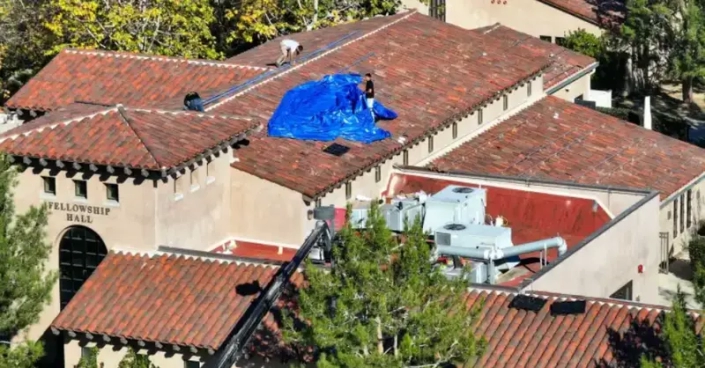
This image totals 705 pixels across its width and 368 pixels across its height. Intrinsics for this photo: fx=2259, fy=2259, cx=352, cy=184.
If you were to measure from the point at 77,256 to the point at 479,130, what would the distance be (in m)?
17.5

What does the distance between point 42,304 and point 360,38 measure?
70.8 ft

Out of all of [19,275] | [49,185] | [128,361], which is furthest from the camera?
[49,185]

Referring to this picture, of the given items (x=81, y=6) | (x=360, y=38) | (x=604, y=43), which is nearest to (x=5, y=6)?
(x=81, y=6)

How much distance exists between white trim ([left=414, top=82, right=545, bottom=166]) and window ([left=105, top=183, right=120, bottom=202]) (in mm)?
12680

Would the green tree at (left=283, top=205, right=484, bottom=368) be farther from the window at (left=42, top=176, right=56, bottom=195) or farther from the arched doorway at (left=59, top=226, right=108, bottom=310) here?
the window at (left=42, top=176, right=56, bottom=195)

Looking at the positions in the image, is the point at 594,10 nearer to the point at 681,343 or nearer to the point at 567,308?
the point at 567,308

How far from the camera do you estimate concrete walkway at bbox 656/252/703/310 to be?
64.2m

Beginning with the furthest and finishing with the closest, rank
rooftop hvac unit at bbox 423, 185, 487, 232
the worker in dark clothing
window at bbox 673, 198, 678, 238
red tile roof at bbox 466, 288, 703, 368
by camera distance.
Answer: window at bbox 673, 198, 678, 238 < the worker in dark clothing < rooftop hvac unit at bbox 423, 185, 487, 232 < red tile roof at bbox 466, 288, 703, 368

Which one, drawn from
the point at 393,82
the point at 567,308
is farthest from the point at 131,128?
the point at 393,82

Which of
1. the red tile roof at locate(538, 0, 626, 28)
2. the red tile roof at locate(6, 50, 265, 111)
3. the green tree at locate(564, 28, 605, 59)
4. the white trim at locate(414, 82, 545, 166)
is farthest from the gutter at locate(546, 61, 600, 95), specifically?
the red tile roof at locate(6, 50, 265, 111)

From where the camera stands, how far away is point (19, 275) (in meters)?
50.1

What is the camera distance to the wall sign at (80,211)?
5422 cm

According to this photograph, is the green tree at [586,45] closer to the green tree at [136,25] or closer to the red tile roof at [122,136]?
the green tree at [136,25]

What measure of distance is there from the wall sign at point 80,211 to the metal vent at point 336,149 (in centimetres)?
792
